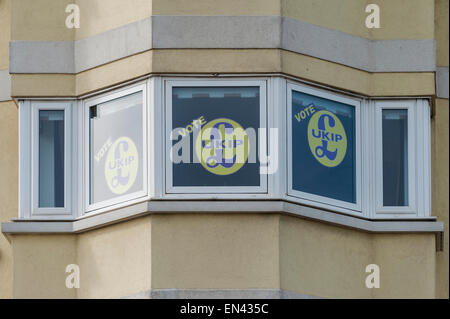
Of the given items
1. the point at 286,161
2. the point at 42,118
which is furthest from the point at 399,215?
the point at 42,118

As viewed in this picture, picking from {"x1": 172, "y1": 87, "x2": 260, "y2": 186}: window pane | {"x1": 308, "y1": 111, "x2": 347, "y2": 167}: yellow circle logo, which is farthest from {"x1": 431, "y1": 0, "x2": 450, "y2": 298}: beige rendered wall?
{"x1": 172, "y1": 87, "x2": 260, "y2": 186}: window pane

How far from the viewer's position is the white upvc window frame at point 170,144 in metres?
20.0

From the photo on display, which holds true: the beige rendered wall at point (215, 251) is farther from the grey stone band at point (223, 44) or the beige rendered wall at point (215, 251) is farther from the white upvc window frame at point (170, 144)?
the grey stone band at point (223, 44)

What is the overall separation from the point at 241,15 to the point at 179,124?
4.48 feet

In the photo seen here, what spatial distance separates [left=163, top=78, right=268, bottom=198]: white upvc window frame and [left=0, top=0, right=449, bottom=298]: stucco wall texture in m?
0.13

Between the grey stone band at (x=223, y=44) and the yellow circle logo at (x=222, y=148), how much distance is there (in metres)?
0.93

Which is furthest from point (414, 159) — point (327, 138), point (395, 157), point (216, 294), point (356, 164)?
point (216, 294)

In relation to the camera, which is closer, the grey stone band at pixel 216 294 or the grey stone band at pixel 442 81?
the grey stone band at pixel 216 294

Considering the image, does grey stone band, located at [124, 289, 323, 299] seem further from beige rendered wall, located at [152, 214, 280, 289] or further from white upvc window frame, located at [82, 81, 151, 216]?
white upvc window frame, located at [82, 81, 151, 216]

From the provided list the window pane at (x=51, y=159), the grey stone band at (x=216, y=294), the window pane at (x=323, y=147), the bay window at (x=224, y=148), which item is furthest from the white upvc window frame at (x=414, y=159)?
the window pane at (x=51, y=159)

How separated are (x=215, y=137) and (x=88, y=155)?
159 cm

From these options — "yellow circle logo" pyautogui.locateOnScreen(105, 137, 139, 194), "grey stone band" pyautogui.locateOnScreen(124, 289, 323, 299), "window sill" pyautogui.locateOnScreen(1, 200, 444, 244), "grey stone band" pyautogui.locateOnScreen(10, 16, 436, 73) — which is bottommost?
"grey stone band" pyautogui.locateOnScreen(124, 289, 323, 299)

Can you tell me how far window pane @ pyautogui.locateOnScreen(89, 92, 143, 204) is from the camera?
66.9ft
